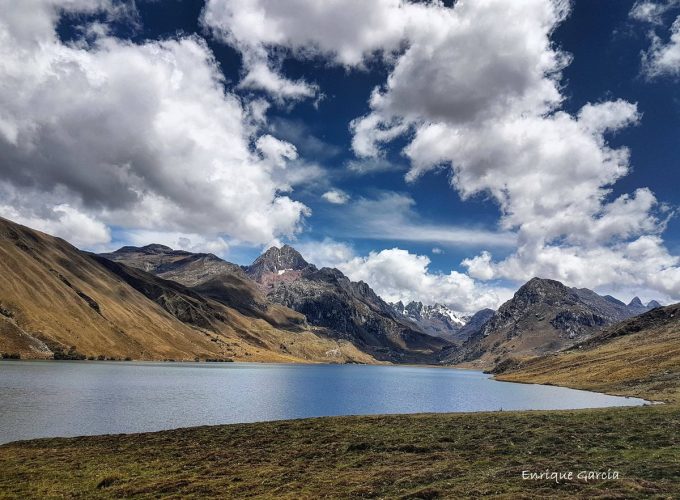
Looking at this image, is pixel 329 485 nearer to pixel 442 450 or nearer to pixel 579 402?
pixel 442 450

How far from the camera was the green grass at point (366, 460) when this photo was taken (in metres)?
28.1

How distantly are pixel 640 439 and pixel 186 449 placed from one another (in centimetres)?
4096

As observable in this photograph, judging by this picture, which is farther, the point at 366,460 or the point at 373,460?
the point at 366,460

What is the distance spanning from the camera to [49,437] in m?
52.8

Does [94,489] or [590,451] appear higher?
[590,451]

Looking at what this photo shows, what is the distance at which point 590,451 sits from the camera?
35656mm

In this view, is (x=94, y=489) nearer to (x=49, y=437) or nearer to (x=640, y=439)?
(x=49, y=437)

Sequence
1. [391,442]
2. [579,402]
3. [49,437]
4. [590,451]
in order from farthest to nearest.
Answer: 1. [579,402]
2. [49,437]
3. [391,442]
4. [590,451]

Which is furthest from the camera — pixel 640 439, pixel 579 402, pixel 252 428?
pixel 579 402

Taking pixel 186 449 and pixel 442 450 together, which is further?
pixel 186 449

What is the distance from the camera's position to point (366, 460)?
125ft

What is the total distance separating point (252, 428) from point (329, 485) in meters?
29.4

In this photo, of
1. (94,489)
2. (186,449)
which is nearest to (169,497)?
(94,489)

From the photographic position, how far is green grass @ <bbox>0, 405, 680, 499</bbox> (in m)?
28.1
